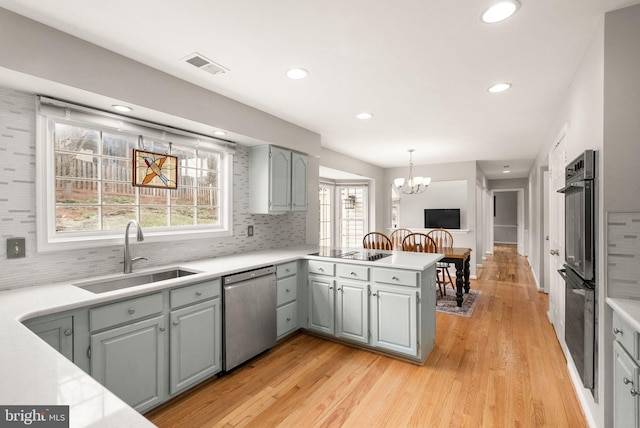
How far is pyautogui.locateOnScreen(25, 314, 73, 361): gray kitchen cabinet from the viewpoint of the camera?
5.05 feet

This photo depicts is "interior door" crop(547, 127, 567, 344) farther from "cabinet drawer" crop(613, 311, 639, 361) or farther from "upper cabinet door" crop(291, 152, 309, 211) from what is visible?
"upper cabinet door" crop(291, 152, 309, 211)

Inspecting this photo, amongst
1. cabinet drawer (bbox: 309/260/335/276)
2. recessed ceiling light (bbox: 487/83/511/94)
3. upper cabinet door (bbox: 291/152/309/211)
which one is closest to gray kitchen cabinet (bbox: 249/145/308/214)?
upper cabinet door (bbox: 291/152/309/211)

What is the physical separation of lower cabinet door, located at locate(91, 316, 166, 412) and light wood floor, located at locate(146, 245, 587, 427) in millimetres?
195

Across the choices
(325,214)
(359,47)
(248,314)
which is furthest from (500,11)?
(325,214)

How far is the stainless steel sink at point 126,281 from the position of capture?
7.09 feet

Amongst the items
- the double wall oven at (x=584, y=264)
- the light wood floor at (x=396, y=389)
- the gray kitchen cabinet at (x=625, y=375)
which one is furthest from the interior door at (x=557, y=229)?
the gray kitchen cabinet at (x=625, y=375)

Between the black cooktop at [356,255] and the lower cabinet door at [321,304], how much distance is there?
27 cm

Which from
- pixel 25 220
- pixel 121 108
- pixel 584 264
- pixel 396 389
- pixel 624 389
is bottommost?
pixel 396 389

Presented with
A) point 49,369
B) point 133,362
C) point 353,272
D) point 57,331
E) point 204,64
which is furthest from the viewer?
point 353,272

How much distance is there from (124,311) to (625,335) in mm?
2595

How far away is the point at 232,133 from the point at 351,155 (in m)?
3.05

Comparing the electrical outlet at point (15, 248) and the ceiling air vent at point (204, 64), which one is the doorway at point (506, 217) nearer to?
the ceiling air vent at point (204, 64)

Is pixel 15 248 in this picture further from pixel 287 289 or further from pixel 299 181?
pixel 299 181

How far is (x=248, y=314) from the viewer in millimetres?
2641
